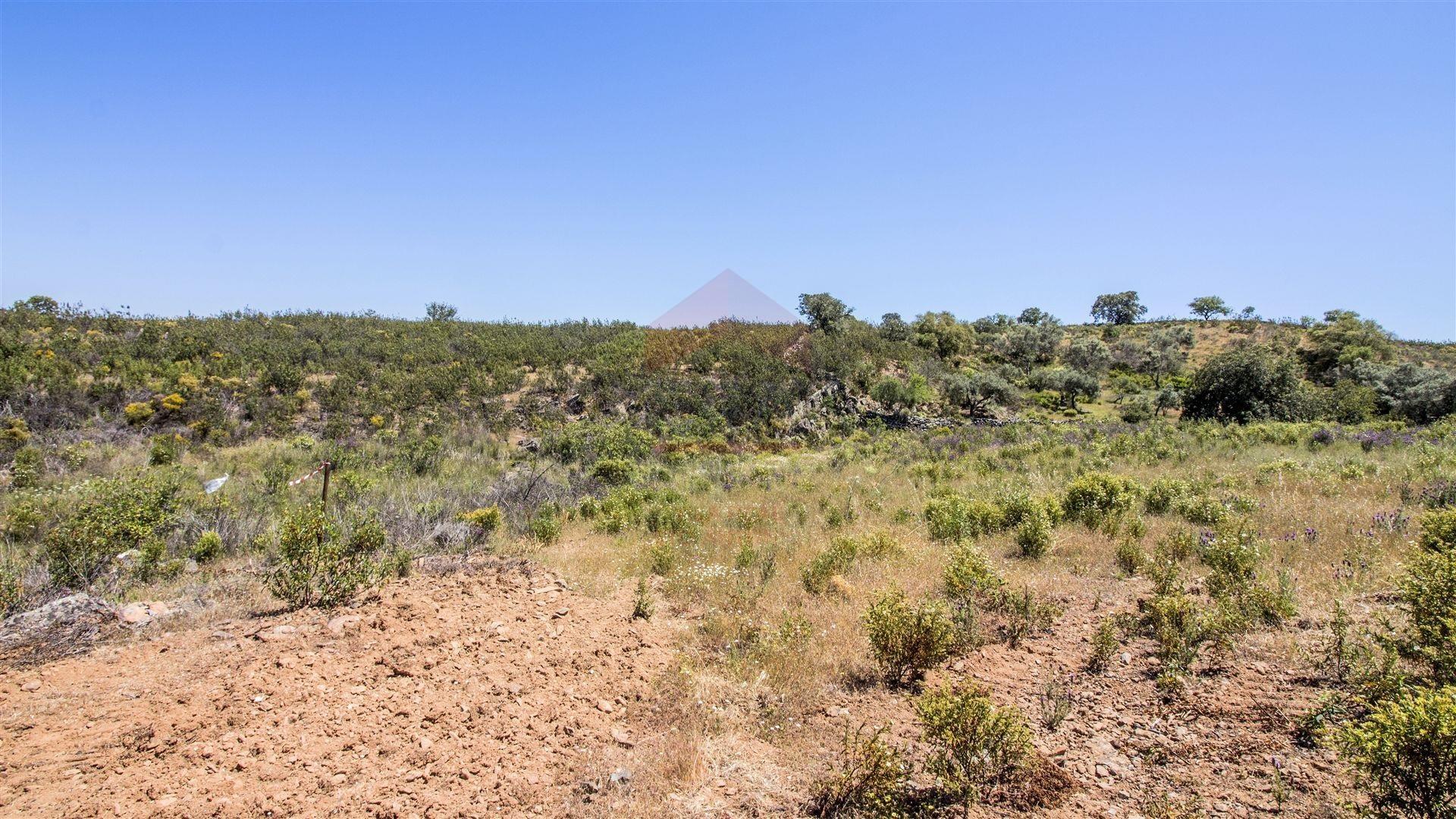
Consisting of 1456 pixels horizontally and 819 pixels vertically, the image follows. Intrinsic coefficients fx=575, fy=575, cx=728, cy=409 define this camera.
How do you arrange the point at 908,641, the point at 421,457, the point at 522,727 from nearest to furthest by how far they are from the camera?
1. the point at 522,727
2. the point at 908,641
3. the point at 421,457

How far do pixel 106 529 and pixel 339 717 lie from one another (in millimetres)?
4859

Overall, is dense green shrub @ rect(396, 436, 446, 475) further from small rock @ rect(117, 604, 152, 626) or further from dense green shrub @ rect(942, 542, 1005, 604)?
dense green shrub @ rect(942, 542, 1005, 604)

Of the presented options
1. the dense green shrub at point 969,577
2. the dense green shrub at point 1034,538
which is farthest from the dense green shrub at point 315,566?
the dense green shrub at point 1034,538

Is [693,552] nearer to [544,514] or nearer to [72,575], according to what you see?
[544,514]

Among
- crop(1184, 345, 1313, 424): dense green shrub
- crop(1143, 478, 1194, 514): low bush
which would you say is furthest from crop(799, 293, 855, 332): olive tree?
crop(1143, 478, 1194, 514): low bush

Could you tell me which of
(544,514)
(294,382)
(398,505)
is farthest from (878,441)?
(294,382)

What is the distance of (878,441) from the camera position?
61.3ft

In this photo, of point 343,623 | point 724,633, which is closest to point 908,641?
point 724,633

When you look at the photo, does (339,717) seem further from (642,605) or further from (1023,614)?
(1023,614)

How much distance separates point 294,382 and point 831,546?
63.2 ft

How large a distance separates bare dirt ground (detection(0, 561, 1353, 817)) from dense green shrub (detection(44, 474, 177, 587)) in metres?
2.20

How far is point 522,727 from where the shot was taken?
144 inches

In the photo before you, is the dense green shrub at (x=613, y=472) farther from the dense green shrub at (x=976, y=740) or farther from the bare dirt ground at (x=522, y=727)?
the dense green shrub at (x=976, y=740)

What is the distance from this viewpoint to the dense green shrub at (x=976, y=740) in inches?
115
